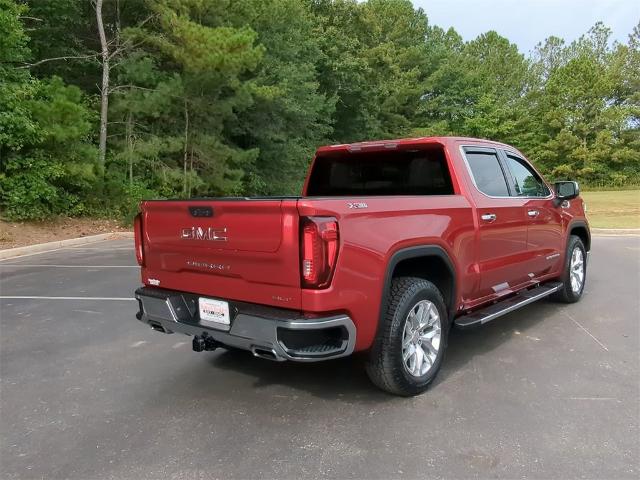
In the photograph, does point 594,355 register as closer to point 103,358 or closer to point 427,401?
point 427,401

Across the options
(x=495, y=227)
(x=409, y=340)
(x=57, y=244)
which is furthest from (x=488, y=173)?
(x=57, y=244)

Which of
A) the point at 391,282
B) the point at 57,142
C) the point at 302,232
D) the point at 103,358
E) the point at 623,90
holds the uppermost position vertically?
the point at 623,90

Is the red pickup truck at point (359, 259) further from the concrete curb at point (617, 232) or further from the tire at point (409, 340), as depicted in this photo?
the concrete curb at point (617, 232)

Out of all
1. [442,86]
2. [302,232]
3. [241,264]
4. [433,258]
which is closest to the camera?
[302,232]

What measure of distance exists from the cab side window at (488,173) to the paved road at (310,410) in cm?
147

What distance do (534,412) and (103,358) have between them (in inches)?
143

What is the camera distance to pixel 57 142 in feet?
51.1

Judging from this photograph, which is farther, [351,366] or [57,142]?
[57,142]

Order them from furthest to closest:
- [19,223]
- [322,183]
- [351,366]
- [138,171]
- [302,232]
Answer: [138,171], [19,223], [322,183], [351,366], [302,232]

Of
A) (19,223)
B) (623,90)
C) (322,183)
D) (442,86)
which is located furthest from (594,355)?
(623,90)

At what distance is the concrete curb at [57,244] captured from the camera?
12336 mm

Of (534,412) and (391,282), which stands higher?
(391,282)

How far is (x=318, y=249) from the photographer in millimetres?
3105

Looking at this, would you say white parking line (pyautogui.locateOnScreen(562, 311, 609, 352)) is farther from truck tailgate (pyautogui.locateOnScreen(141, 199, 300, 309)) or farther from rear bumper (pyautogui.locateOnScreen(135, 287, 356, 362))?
truck tailgate (pyautogui.locateOnScreen(141, 199, 300, 309))
